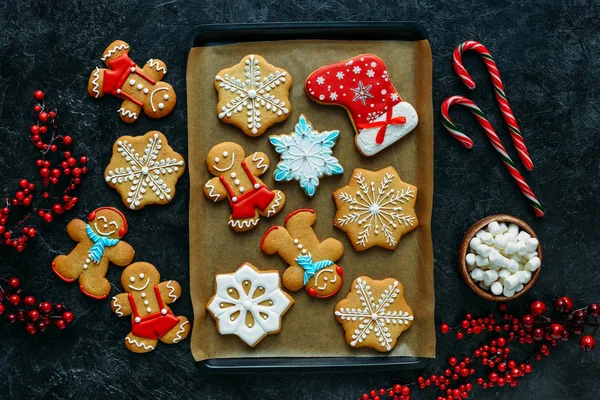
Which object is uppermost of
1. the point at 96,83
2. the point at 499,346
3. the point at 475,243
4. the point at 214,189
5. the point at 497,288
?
the point at 96,83

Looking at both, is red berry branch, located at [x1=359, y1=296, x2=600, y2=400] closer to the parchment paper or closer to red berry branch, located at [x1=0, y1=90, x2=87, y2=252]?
the parchment paper

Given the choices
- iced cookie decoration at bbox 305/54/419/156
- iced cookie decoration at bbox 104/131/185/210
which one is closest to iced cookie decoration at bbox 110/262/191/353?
iced cookie decoration at bbox 104/131/185/210

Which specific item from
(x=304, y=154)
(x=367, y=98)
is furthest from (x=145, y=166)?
(x=367, y=98)

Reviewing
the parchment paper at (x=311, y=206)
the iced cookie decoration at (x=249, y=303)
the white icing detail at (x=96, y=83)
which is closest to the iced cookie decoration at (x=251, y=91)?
the parchment paper at (x=311, y=206)

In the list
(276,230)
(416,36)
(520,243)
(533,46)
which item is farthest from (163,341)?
(533,46)

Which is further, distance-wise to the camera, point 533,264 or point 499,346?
point 499,346

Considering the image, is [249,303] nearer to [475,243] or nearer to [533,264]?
[475,243]
